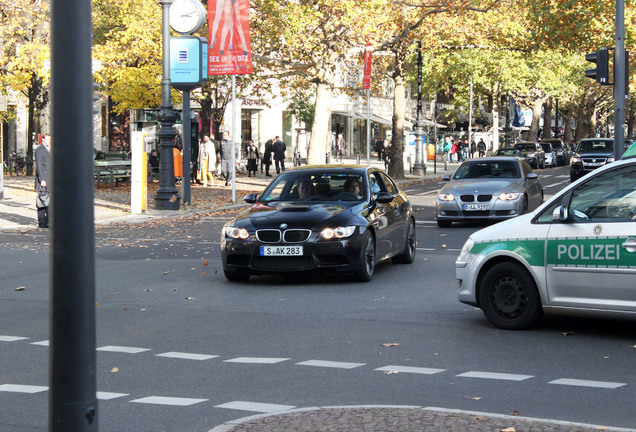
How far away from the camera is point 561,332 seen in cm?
912

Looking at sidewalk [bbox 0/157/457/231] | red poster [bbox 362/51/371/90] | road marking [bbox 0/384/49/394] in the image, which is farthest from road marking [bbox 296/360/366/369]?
red poster [bbox 362/51/371/90]

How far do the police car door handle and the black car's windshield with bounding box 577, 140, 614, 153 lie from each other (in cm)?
3863

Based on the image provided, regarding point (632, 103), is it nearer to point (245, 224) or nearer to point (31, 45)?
point (31, 45)

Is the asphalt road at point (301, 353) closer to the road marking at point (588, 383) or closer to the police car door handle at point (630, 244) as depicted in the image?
the road marking at point (588, 383)

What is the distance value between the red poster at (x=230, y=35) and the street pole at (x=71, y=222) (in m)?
22.7

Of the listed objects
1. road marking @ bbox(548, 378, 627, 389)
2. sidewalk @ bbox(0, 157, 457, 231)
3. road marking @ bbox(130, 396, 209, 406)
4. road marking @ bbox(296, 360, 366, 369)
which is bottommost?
road marking @ bbox(296, 360, 366, 369)

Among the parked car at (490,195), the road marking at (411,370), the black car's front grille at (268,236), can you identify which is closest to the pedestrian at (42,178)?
the parked car at (490,195)

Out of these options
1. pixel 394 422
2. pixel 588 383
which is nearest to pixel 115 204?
pixel 588 383

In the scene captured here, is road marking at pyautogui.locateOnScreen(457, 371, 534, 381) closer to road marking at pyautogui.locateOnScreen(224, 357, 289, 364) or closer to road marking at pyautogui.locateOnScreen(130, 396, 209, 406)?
road marking at pyautogui.locateOnScreen(224, 357, 289, 364)

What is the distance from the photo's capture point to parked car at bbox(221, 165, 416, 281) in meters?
12.1

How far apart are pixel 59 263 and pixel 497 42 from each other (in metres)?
38.7

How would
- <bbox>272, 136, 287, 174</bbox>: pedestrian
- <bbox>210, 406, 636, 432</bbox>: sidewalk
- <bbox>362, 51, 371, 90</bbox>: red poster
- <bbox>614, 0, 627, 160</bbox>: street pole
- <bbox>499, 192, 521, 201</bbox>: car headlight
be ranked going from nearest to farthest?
<bbox>210, 406, 636, 432</bbox>: sidewalk
<bbox>499, 192, 521, 201</bbox>: car headlight
<bbox>614, 0, 627, 160</bbox>: street pole
<bbox>362, 51, 371, 90</bbox>: red poster
<bbox>272, 136, 287, 174</bbox>: pedestrian

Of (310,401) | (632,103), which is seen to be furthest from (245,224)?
(632,103)

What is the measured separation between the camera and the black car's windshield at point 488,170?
21.4 metres
